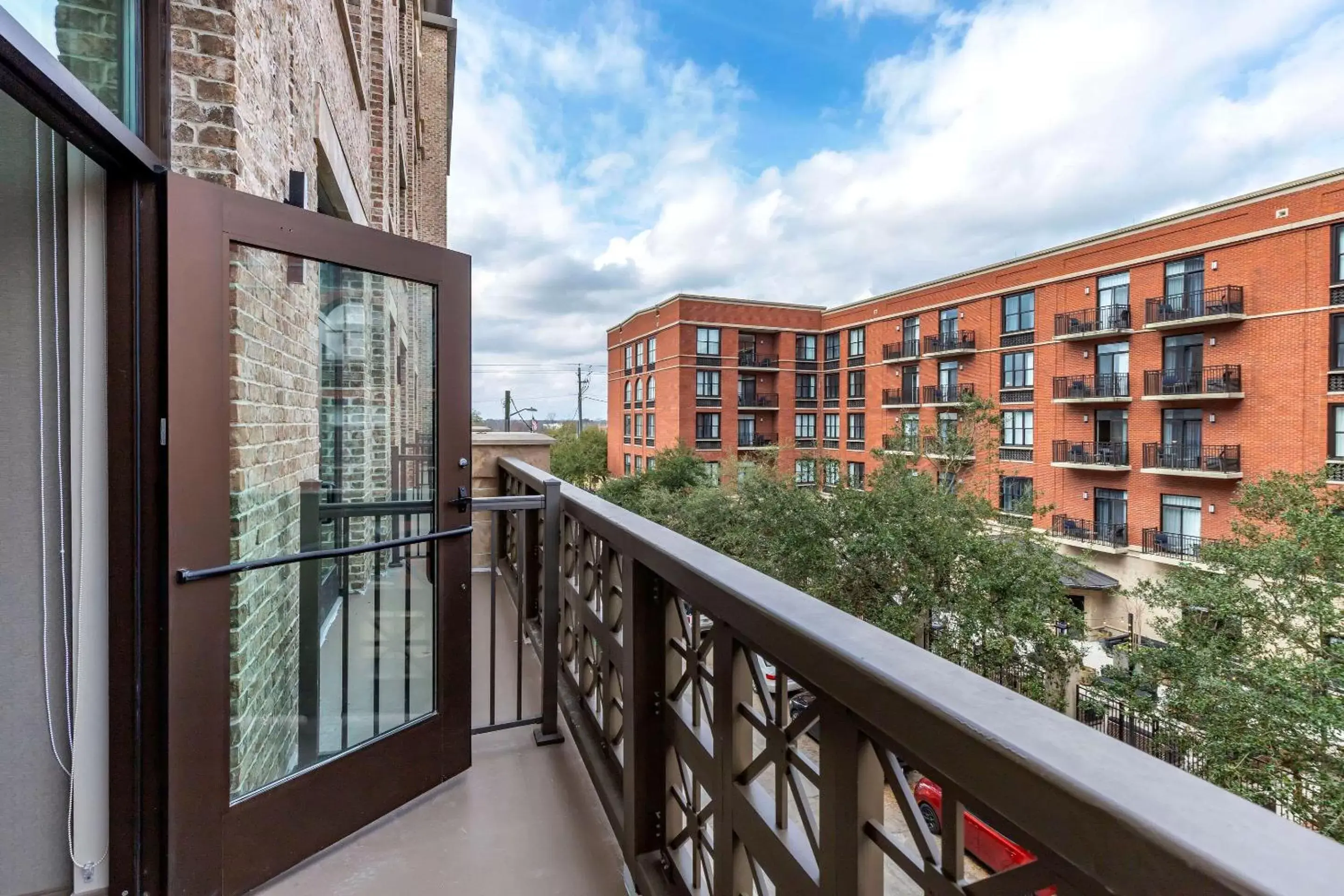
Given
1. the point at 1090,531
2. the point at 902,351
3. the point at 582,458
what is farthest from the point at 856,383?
the point at 582,458

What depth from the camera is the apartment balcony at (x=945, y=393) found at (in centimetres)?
2166

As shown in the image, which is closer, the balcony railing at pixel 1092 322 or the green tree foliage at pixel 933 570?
the green tree foliage at pixel 933 570

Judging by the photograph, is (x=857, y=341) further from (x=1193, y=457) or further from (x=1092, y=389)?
(x=1193, y=457)

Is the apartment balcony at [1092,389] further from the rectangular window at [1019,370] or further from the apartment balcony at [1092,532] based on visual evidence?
the apartment balcony at [1092,532]

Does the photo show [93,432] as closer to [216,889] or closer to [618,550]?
[216,889]

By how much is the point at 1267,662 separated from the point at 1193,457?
9.85 m

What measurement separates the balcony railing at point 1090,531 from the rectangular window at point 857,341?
10.9 m

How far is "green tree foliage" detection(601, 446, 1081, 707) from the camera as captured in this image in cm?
1060

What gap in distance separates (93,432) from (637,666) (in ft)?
4.23

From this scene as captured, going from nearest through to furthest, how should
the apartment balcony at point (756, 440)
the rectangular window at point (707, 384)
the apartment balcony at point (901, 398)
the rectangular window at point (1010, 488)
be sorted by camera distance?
the rectangular window at point (1010, 488) < the apartment balcony at point (901, 398) < the rectangular window at point (707, 384) < the apartment balcony at point (756, 440)

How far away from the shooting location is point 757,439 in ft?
96.0

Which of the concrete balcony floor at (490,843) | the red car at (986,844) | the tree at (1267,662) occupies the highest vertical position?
the red car at (986,844)

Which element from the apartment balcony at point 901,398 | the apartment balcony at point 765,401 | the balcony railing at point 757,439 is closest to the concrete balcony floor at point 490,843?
the apartment balcony at point 901,398

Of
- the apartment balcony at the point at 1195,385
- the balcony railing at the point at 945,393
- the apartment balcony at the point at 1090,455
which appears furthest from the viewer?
the balcony railing at the point at 945,393
